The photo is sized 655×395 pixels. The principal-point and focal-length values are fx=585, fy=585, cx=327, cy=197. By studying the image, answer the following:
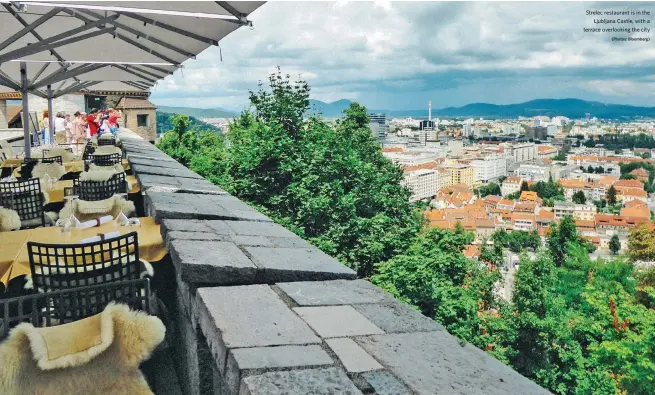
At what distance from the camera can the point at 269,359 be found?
4.39 feet

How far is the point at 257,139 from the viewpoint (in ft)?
35.8

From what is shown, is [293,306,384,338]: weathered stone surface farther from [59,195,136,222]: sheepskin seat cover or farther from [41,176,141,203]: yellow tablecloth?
[41,176,141,203]: yellow tablecloth

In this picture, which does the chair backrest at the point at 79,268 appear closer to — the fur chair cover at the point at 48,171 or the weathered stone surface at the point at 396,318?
the weathered stone surface at the point at 396,318

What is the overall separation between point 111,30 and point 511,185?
12877cm

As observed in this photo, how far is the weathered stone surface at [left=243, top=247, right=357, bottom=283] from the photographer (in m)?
2.03

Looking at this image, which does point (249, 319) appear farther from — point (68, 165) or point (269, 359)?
point (68, 165)

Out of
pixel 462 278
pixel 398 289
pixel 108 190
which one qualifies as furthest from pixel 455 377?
pixel 462 278

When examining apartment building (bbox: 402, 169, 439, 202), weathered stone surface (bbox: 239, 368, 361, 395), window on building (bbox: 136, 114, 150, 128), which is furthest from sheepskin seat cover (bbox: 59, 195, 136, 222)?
apartment building (bbox: 402, 169, 439, 202)

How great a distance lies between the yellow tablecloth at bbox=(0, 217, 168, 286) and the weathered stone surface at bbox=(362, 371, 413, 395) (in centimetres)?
201

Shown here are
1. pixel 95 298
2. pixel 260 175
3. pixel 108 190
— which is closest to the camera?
pixel 95 298

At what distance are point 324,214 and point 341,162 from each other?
1436 mm

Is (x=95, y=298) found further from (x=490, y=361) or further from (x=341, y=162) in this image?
(x=341, y=162)

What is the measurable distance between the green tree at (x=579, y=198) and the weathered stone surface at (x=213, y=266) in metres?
115

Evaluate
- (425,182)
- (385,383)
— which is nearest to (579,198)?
(425,182)
